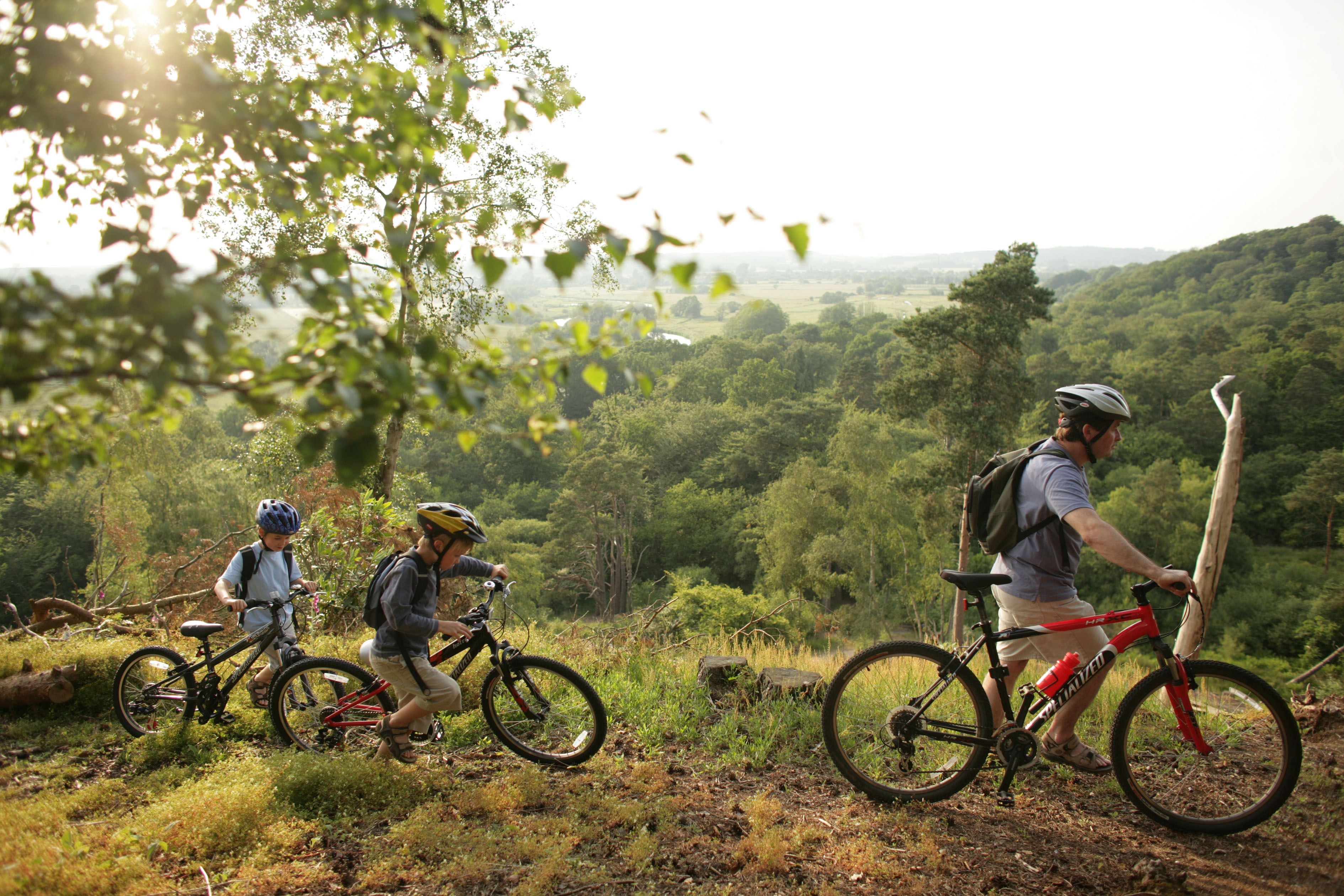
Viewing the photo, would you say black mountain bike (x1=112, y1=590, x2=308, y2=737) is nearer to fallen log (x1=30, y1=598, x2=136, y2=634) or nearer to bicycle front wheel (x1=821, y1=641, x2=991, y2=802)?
fallen log (x1=30, y1=598, x2=136, y2=634)

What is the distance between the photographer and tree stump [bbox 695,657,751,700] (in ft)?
18.7

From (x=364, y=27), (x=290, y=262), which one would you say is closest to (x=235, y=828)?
(x=290, y=262)

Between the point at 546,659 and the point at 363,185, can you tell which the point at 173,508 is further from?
the point at 546,659

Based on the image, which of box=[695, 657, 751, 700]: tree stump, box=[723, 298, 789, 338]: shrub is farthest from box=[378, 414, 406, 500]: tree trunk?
box=[723, 298, 789, 338]: shrub

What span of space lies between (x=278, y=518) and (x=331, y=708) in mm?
1397

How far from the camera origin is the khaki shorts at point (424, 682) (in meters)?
4.20

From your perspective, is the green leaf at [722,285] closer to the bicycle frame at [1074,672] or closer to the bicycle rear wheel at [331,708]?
the bicycle frame at [1074,672]

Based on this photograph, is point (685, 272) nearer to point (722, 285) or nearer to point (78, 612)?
point (722, 285)

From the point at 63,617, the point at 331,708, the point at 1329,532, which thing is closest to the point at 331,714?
the point at 331,708

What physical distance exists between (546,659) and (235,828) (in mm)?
1749

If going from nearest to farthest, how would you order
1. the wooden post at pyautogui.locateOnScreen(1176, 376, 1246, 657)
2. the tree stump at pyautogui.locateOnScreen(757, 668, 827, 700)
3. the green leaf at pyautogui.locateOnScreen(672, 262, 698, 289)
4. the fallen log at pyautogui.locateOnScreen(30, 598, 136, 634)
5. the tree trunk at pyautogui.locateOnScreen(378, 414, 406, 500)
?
the green leaf at pyautogui.locateOnScreen(672, 262, 698, 289) → the tree stump at pyautogui.locateOnScreen(757, 668, 827, 700) → the wooden post at pyautogui.locateOnScreen(1176, 376, 1246, 657) → the fallen log at pyautogui.locateOnScreen(30, 598, 136, 634) → the tree trunk at pyautogui.locateOnScreen(378, 414, 406, 500)

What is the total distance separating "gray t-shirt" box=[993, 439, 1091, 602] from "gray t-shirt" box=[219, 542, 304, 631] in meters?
4.79

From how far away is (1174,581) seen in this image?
3191 millimetres

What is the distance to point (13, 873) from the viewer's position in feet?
10.1
